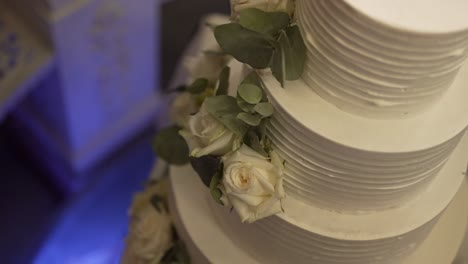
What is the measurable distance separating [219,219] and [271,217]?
167mm

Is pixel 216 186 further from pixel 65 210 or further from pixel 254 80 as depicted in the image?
pixel 65 210

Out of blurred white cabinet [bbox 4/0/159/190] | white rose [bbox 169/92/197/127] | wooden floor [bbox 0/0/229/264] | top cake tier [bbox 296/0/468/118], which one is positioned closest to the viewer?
top cake tier [bbox 296/0/468/118]

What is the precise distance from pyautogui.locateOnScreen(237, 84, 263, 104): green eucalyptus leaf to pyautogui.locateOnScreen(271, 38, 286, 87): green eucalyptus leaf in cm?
3

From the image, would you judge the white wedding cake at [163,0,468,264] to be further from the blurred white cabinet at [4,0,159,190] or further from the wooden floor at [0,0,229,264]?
the wooden floor at [0,0,229,264]

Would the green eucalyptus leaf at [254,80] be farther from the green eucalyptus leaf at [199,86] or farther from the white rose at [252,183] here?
the green eucalyptus leaf at [199,86]

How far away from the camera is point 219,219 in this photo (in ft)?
3.46

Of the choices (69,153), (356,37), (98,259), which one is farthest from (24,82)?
(356,37)

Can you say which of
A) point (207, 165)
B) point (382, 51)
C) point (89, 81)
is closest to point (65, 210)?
point (89, 81)

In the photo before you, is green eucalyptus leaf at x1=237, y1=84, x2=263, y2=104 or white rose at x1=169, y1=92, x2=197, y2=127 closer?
green eucalyptus leaf at x1=237, y1=84, x2=263, y2=104

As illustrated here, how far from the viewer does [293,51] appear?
82 centimetres

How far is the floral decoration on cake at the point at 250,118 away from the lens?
832 mm

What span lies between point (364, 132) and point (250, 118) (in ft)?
0.46

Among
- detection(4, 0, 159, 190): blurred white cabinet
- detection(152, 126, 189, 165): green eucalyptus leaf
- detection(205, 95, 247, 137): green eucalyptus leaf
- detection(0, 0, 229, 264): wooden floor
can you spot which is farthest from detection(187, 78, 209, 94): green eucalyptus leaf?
detection(0, 0, 229, 264): wooden floor

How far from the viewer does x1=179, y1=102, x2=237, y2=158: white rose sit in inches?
33.9
